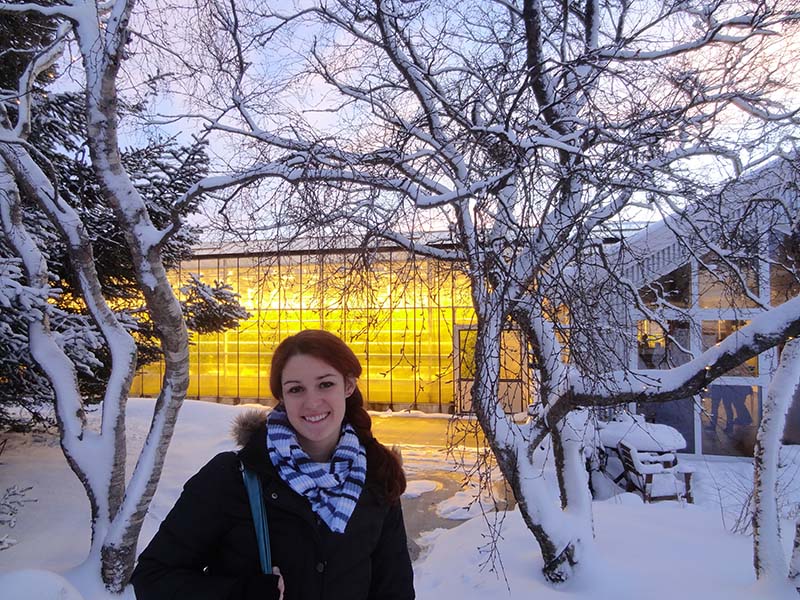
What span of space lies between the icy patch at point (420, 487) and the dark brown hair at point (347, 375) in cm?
824

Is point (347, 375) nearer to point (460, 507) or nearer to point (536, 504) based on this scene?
point (536, 504)

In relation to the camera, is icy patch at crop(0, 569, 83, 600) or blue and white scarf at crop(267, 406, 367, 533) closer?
blue and white scarf at crop(267, 406, 367, 533)

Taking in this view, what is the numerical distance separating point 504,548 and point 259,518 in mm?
4862

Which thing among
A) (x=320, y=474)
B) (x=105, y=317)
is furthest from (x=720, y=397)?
(x=320, y=474)

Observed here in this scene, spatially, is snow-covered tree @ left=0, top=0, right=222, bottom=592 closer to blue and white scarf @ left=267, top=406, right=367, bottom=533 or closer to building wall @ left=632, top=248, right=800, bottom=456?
blue and white scarf @ left=267, top=406, right=367, bottom=533

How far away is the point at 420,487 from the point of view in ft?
33.1

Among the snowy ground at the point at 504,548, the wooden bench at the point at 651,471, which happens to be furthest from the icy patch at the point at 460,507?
the wooden bench at the point at 651,471

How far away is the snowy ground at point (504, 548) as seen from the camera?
4.44 m

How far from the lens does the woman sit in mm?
1439

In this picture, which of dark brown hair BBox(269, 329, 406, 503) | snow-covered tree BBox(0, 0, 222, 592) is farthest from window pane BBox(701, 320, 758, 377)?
dark brown hair BBox(269, 329, 406, 503)

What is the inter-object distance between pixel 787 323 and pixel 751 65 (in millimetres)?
2700

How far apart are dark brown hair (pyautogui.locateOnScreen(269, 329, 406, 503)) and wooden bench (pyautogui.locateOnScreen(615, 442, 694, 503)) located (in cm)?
822

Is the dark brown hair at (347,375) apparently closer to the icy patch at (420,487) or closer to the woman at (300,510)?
the woman at (300,510)

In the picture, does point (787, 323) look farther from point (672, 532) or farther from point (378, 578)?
point (672, 532)
